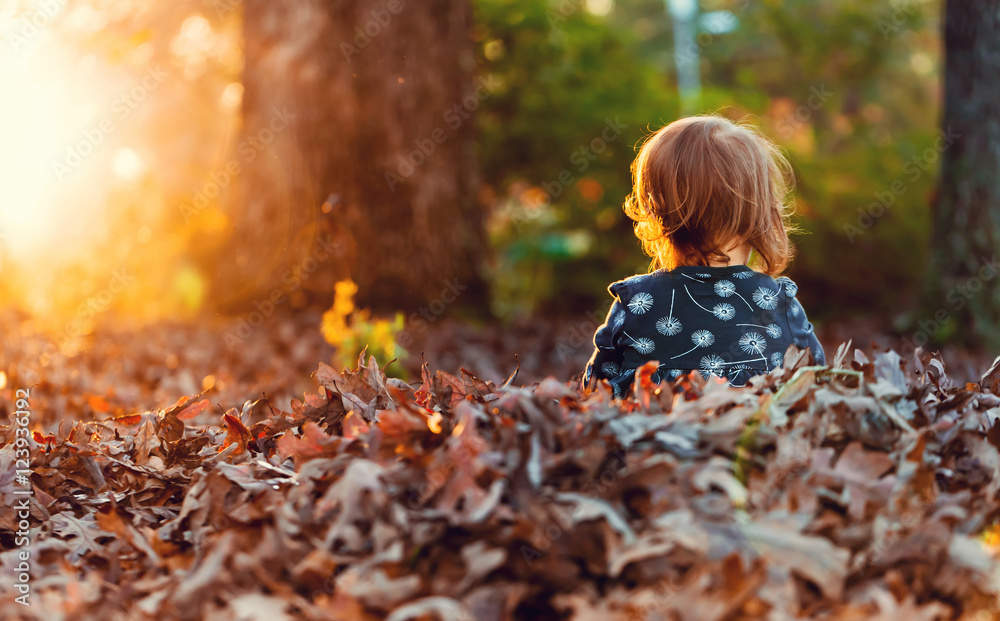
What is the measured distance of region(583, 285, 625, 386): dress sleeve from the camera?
2834mm

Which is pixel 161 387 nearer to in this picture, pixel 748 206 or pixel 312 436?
pixel 312 436

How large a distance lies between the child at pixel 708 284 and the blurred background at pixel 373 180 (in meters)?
1.63

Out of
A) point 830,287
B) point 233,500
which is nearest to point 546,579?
point 233,500

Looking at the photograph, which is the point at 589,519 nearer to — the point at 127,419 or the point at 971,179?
the point at 127,419

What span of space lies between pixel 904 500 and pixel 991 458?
355 millimetres

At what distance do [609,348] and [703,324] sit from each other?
32 centimetres

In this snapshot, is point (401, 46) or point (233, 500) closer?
point (233, 500)

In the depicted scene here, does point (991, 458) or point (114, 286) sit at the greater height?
point (991, 458)

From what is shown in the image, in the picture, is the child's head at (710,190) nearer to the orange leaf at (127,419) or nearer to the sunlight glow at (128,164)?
the orange leaf at (127,419)

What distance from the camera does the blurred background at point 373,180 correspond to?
18.6ft

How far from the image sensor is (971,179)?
5477mm

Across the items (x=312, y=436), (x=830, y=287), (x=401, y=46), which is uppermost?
(x=401, y=46)

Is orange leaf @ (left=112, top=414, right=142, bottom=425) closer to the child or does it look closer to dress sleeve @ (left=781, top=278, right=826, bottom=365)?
the child

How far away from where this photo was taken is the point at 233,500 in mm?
2008
